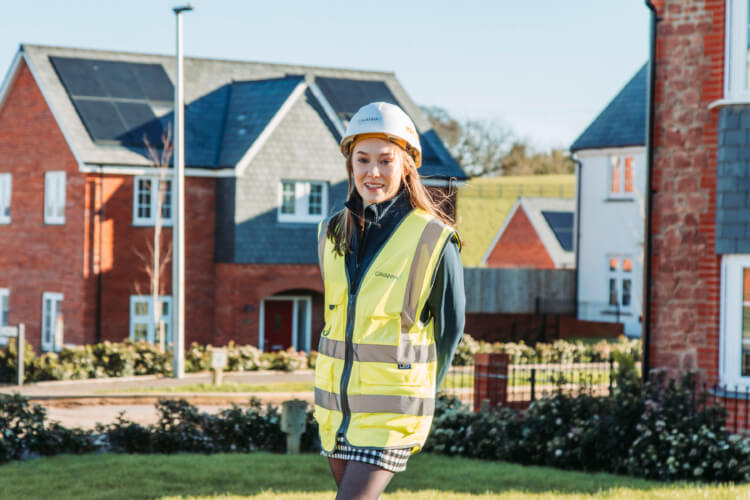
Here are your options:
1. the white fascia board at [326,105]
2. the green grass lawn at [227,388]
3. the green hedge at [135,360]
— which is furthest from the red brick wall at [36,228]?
the green grass lawn at [227,388]

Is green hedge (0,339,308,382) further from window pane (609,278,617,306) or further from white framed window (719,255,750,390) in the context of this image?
window pane (609,278,617,306)

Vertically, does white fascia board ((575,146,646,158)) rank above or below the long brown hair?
above

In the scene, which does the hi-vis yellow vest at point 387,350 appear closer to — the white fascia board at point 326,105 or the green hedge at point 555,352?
the green hedge at point 555,352

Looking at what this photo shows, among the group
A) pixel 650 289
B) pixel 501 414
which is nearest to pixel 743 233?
pixel 650 289

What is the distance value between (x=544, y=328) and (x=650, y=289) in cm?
2373

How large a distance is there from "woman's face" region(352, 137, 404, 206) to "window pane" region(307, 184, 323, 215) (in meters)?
28.8

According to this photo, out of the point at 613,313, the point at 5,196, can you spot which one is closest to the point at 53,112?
the point at 5,196

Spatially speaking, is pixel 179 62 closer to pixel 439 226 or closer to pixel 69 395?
pixel 69 395

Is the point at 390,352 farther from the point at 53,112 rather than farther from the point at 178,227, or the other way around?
the point at 53,112

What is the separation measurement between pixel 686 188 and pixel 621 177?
25455 millimetres

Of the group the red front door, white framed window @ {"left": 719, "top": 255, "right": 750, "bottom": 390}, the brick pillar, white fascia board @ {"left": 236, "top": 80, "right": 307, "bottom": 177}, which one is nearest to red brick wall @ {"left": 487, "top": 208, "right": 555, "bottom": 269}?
the red front door

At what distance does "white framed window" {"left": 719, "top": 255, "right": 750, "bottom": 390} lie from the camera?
38.5ft

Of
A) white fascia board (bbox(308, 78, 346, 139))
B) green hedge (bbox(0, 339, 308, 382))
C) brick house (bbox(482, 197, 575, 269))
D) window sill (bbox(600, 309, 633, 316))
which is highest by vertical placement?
white fascia board (bbox(308, 78, 346, 139))

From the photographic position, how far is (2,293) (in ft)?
108
